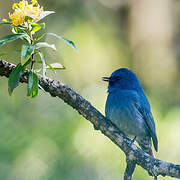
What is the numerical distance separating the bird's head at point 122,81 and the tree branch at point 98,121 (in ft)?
5.99

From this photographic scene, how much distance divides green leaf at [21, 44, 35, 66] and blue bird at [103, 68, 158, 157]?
8.73 feet

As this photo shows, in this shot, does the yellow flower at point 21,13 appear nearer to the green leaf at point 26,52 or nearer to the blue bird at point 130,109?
the green leaf at point 26,52

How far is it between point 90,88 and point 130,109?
55.9 inches

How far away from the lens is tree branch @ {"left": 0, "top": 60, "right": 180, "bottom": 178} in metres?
3.81

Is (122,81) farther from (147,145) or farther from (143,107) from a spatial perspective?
(147,145)

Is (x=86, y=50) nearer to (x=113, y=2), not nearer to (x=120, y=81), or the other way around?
(x=113, y=2)

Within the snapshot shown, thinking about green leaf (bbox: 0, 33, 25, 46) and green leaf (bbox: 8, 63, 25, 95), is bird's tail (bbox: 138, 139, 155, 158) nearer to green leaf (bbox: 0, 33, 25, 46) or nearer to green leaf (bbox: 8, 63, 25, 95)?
green leaf (bbox: 8, 63, 25, 95)

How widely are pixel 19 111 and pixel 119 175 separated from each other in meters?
2.53

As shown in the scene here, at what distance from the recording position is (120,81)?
19.6 ft

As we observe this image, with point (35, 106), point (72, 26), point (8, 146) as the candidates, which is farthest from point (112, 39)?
point (8, 146)

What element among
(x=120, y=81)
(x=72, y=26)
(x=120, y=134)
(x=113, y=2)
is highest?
(x=113, y=2)

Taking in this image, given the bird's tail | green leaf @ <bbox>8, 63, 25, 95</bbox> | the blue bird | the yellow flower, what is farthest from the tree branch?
the bird's tail

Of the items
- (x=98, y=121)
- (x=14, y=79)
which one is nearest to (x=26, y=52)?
(x=14, y=79)

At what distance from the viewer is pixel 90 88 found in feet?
22.8
